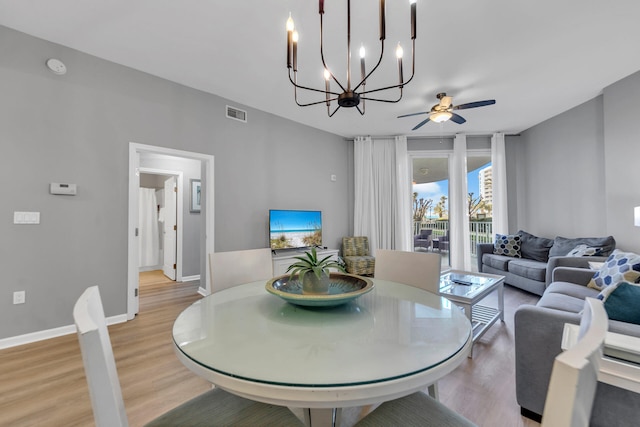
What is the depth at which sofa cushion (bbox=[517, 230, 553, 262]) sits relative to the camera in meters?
4.19

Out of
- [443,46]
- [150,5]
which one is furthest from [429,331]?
[150,5]

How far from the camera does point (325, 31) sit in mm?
2369

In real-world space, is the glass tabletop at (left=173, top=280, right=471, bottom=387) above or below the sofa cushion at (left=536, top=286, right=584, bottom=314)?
above

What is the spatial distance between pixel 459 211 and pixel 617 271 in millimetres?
3151

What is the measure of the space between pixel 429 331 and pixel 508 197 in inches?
218

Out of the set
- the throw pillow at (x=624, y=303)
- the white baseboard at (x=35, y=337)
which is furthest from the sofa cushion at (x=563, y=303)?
the white baseboard at (x=35, y=337)

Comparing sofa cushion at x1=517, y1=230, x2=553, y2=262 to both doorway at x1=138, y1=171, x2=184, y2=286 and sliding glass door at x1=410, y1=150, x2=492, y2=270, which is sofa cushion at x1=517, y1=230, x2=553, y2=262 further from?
doorway at x1=138, y1=171, x2=184, y2=286

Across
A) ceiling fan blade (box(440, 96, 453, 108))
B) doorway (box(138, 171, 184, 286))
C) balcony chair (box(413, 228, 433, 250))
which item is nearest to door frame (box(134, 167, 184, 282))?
doorway (box(138, 171, 184, 286))

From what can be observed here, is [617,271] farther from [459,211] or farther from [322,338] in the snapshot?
[459,211]

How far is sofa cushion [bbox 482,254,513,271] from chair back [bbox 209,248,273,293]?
412 cm

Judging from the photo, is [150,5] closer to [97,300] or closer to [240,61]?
[240,61]

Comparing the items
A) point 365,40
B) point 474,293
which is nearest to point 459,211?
point 474,293

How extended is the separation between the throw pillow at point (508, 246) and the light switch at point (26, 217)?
628 cm

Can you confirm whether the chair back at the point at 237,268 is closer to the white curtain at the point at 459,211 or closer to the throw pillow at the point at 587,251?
the throw pillow at the point at 587,251
